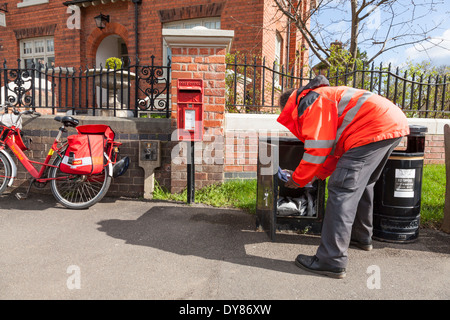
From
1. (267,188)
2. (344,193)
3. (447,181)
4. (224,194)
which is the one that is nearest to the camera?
(344,193)

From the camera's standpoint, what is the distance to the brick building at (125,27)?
9797mm

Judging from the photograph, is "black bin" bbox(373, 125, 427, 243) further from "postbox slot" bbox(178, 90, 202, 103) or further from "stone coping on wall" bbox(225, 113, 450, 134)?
"postbox slot" bbox(178, 90, 202, 103)

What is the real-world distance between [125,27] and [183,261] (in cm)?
1106

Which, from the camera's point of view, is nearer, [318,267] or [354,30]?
[318,267]

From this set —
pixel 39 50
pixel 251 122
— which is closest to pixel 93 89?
pixel 251 122

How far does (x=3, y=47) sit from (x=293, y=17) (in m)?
12.7

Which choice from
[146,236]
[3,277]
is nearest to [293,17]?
[146,236]

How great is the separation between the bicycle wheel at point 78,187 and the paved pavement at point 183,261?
23cm

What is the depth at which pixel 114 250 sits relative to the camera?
125 inches

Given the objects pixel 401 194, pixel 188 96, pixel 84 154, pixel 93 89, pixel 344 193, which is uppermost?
pixel 93 89

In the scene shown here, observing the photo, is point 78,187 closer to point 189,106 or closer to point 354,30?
point 189,106

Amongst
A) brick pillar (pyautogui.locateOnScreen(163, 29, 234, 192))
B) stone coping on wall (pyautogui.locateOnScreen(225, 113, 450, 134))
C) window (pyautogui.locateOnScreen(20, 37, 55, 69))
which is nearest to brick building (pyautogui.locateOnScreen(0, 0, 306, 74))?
window (pyautogui.locateOnScreen(20, 37, 55, 69))

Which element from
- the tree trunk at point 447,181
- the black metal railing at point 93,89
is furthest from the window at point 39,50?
the tree trunk at point 447,181

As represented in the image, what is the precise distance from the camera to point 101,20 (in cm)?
→ 1190
